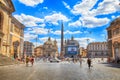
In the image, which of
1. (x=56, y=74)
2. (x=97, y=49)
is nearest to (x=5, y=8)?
(x=56, y=74)

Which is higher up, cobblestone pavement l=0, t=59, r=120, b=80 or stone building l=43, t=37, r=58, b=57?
stone building l=43, t=37, r=58, b=57

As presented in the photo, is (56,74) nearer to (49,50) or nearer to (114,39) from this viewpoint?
(114,39)

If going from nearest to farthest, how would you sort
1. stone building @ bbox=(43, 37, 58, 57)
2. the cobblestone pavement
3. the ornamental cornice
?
1. the cobblestone pavement
2. the ornamental cornice
3. stone building @ bbox=(43, 37, 58, 57)

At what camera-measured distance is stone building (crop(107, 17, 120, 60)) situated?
47875 mm

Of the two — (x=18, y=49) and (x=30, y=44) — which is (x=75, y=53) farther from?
(x=18, y=49)

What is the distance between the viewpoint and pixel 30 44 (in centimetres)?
16312

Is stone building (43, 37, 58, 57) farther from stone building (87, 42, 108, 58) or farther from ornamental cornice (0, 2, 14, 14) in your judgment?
ornamental cornice (0, 2, 14, 14)

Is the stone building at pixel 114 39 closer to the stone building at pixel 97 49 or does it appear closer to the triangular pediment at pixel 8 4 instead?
the triangular pediment at pixel 8 4

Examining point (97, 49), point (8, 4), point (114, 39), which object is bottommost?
→ point (97, 49)

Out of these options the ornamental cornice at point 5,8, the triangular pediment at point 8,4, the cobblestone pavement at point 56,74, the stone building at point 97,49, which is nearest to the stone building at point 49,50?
the stone building at point 97,49

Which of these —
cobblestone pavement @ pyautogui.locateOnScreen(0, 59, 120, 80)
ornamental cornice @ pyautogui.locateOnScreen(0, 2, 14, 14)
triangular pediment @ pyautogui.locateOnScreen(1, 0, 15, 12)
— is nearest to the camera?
cobblestone pavement @ pyautogui.locateOnScreen(0, 59, 120, 80)

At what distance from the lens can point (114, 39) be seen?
167 feet

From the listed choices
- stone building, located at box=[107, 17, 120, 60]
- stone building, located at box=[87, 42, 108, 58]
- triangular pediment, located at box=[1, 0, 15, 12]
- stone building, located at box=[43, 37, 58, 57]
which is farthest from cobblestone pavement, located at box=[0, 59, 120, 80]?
stone building, located at box=[87, 42, 108, 58]

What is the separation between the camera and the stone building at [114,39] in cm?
4788
